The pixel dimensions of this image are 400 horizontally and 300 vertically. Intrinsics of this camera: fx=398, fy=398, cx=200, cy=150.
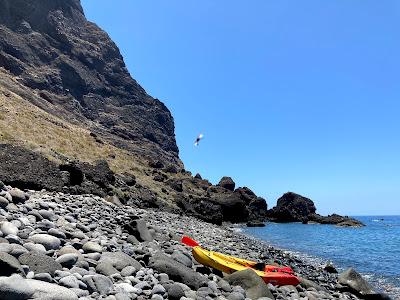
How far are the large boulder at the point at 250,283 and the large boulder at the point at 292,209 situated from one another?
111 m

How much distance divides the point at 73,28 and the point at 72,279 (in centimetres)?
20030

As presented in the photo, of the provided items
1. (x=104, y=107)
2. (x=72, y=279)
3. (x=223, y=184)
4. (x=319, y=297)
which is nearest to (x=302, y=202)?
(x=223, y=184)

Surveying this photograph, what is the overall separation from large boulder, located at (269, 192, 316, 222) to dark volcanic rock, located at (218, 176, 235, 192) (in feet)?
52.6

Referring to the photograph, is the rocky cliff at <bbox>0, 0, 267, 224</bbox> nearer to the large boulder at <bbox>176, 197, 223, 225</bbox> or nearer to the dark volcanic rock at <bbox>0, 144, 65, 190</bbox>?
the large boulder at <bbox>176, 197, 223, 225</bbox>

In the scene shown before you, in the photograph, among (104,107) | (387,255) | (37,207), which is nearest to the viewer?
(37,207)

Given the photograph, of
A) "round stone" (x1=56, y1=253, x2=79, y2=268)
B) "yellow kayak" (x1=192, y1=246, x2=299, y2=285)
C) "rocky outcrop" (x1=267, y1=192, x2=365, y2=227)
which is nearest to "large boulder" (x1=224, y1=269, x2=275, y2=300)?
"yellow kayak" (x1=192, y1=246, x2=299, y2=285)

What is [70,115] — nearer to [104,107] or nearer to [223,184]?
[104,107]

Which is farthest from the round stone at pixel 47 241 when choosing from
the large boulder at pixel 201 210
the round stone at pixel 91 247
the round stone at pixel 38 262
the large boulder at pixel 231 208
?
the large boulder at pixel 231 208

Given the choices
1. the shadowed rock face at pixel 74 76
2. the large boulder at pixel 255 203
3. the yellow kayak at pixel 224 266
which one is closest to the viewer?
the yellow kayak at pixel 224 266

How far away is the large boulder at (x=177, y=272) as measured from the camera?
10508mm

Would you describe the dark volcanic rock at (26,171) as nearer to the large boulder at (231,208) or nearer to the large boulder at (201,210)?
the large boulder at (201,210)

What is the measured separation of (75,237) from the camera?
447 inches

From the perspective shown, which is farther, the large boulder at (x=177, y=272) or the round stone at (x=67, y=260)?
the large boulder at (x=177, y=272)

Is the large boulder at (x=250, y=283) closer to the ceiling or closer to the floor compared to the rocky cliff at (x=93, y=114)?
closer to the floor
